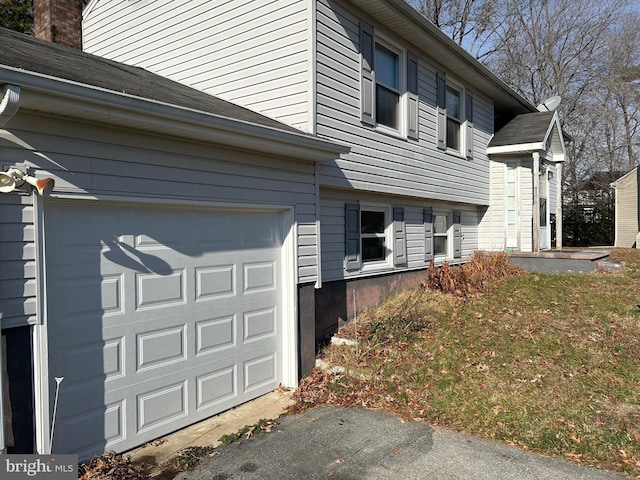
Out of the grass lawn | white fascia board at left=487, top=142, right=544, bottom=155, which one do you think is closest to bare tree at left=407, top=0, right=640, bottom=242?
white fascia board at left=487, top=142, right=544, bottom=155

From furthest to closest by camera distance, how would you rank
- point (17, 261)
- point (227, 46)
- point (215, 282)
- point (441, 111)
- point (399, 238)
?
point (441, 111), point (399, 238), point (227, 46), point (215, 282), point (17, 261)

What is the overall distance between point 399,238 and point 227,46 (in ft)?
16.0

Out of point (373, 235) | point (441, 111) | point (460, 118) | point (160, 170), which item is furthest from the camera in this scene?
point (460, 118)

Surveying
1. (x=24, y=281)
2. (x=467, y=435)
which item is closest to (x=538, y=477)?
(x=467, y=435)

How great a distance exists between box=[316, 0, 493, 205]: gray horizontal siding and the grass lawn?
2.46 m

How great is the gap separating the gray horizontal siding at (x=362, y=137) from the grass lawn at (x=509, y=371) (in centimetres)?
246

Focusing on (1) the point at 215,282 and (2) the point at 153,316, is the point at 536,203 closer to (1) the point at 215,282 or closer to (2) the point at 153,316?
(1) the point at 215,282

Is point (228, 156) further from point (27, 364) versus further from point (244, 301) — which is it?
point (27, 364)

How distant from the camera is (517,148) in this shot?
12633mm

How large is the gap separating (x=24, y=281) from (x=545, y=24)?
30.0m

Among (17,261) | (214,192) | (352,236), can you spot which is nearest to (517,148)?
(352,236)

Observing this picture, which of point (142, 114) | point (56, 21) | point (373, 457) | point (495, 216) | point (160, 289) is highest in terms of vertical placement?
point (56, 21)

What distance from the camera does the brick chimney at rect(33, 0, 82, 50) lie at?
8.38 meters

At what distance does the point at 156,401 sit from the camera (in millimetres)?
4664
